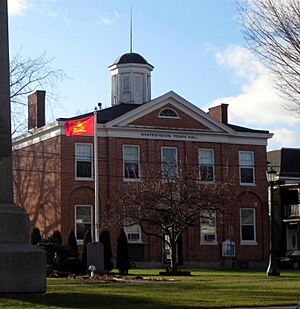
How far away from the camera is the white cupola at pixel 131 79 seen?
54.7 m

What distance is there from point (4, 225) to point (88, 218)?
31.3 meters

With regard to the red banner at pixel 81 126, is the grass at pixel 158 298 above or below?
below

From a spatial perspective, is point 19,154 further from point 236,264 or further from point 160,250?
point 236,264

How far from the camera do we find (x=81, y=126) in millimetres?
38156

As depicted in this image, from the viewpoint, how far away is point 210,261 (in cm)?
5056

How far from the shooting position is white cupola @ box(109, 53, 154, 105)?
180 ft

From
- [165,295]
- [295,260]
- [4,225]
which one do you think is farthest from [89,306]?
[295,260]

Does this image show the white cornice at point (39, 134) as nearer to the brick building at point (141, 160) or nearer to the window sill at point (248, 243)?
the brick building at point (141, 160)

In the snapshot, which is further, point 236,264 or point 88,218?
point 236,264

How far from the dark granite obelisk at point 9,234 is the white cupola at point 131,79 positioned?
37.5 meters

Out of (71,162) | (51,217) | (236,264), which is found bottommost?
(236,264)

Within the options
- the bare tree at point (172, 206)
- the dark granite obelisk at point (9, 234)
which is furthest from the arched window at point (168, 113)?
the dark granite obelisk at point (9, 234)

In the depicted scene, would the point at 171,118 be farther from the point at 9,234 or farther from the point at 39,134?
the point at 9,234

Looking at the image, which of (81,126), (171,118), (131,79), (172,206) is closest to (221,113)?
(171,118)
